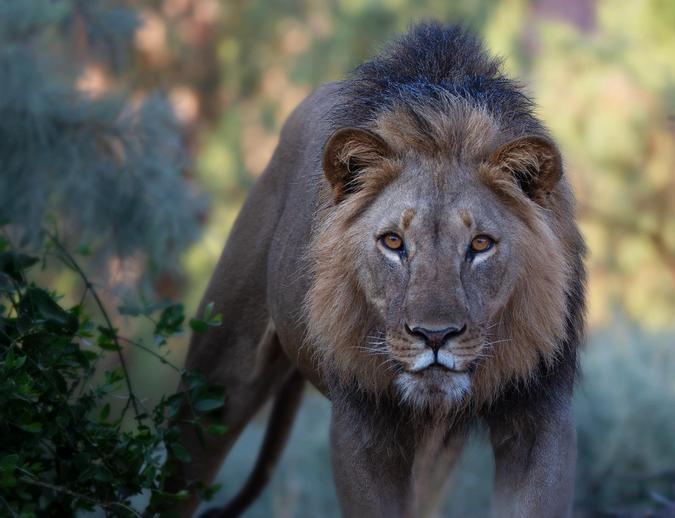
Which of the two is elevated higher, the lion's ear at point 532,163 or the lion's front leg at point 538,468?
the lion's ear at point 532,163

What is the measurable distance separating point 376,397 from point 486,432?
17.5 inches

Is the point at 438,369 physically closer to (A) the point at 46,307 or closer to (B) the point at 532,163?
(B) the point at 532,163

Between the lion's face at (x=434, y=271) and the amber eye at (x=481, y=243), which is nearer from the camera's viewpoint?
the lion's face at (x=434, y=271)

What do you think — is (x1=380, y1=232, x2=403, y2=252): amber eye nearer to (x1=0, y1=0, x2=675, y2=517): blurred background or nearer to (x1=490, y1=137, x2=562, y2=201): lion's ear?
(x1=490, y1=137, x2=562, y2=201): lion's ear

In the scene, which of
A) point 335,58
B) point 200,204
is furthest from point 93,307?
point 335,58

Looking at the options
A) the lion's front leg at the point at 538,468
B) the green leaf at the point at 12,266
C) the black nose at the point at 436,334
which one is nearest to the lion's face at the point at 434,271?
the black nose at the point at 436,334

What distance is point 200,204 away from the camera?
725cm

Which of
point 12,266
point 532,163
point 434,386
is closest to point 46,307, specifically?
point 12,266

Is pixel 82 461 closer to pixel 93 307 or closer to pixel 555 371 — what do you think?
pixel 555 371

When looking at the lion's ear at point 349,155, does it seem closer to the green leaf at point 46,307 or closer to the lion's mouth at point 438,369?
the lion's mouth at point 438,369

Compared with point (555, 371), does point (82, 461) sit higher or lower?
lower

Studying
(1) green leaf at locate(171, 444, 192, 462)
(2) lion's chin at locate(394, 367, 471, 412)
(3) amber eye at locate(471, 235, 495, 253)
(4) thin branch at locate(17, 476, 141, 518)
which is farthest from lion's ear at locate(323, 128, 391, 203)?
(4) thin branch at locate(17, 476, 141, 518)

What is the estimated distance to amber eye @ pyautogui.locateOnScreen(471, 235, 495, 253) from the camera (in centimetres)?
361

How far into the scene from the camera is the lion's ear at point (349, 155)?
3.81 meters
